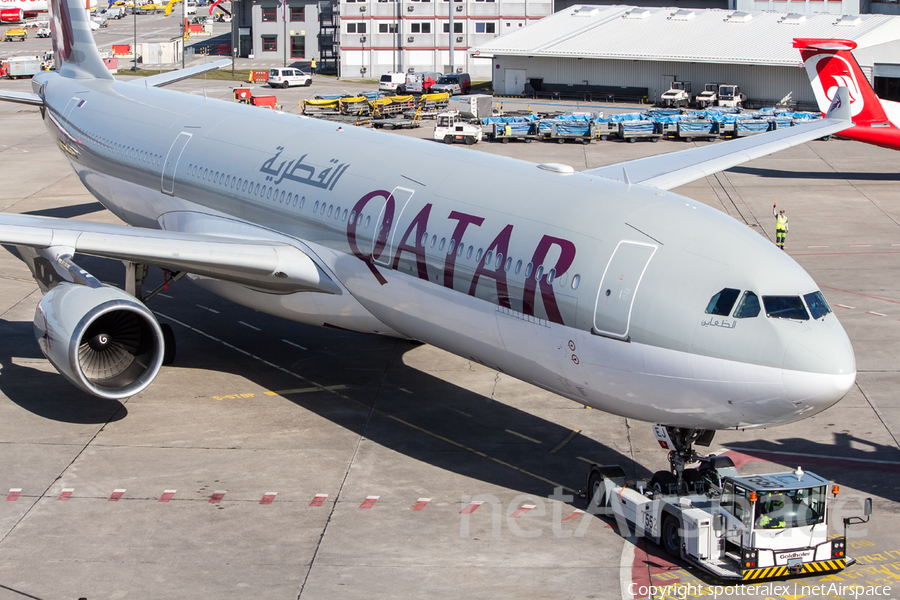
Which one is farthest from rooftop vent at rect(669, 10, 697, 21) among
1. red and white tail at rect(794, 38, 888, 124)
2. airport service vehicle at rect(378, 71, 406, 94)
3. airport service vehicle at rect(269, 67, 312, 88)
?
red and white tail at rect(794, 38, 888, 124)

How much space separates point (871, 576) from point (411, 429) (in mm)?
9080

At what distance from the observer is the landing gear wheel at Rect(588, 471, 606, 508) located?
55.2 feet

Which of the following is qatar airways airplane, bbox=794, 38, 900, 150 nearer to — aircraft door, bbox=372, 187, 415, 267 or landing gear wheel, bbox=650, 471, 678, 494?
aircraft door, bbox=372, 187, 415, 267

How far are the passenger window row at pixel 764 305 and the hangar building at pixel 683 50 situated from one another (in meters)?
62.3

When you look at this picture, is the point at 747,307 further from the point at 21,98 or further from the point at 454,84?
the point at 454,84

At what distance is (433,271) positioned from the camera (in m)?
17.9

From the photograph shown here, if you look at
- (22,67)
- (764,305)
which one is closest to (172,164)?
(764,305)

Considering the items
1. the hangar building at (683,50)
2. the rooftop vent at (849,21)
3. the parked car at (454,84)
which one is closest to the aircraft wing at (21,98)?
the hangar building at (683,50)

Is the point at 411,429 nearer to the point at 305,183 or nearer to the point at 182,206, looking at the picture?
the point at 305,183

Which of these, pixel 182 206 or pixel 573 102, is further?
pixel 573 102

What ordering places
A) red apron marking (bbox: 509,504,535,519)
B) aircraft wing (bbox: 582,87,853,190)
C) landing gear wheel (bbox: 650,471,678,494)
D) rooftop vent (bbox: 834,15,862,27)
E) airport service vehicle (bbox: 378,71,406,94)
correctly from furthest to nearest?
1. airport service vehicle (bbox: 378,71,406,94)
2. rooftop vent (bbox: 834,15,862,27)
3. aircraft wing (bbox: 582,87,853,190)
4. red apron marking (bbox: 509,504,535,519)
5. landing gear wheel (bbox: 650,471,678,494)

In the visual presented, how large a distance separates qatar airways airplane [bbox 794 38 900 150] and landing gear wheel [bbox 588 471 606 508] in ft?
95.7

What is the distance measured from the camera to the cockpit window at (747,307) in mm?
14227

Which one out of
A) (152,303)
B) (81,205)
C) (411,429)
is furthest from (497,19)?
(411,429)
